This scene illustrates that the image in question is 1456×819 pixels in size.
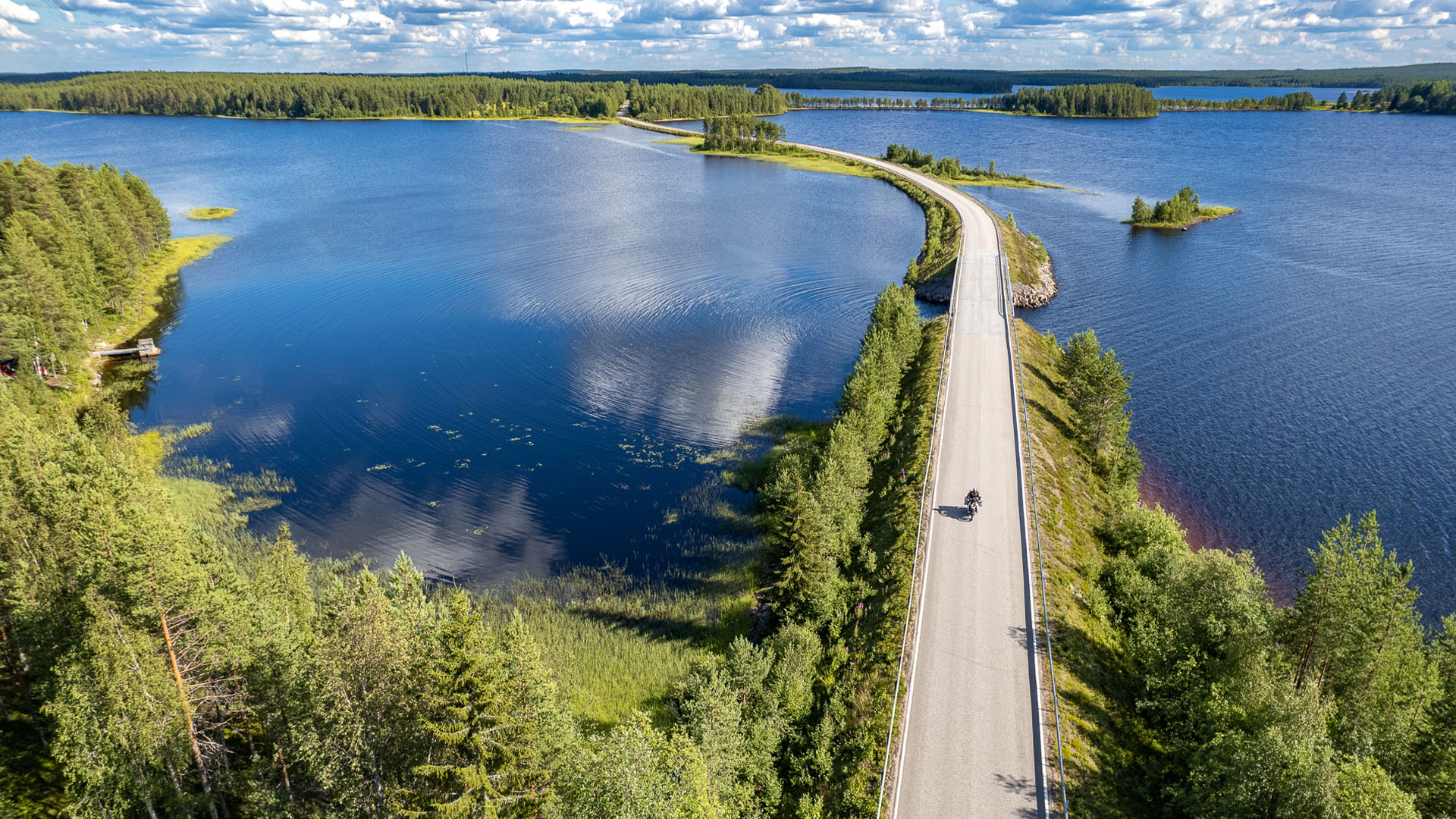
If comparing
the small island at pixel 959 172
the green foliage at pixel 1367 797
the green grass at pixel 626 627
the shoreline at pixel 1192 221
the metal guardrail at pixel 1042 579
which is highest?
the small island at pixel 959 172

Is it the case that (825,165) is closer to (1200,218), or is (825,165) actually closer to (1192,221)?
(1200,218)

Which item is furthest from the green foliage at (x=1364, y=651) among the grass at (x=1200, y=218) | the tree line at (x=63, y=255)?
the grass at (x=1200, y=218)

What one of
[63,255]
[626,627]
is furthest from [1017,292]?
[63,255]

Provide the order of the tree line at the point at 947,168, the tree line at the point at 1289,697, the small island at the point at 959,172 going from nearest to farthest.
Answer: the tree line at the point at 1289,697 < the small island at the point at 959,172 < the tree line at the point at 947,168

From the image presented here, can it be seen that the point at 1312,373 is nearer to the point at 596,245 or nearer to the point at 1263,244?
the point at 1263,244

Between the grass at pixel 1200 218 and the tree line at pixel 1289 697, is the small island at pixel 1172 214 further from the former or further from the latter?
the tree line at pixel 1289 697

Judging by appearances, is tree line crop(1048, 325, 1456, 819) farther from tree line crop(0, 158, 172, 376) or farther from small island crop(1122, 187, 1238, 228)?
small island crop(1122, 187, 1238, 228)

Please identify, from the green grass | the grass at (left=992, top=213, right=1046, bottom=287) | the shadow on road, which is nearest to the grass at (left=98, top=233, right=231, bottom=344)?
the green grass

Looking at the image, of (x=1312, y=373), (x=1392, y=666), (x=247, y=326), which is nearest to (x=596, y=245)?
(x=247, y=326)
